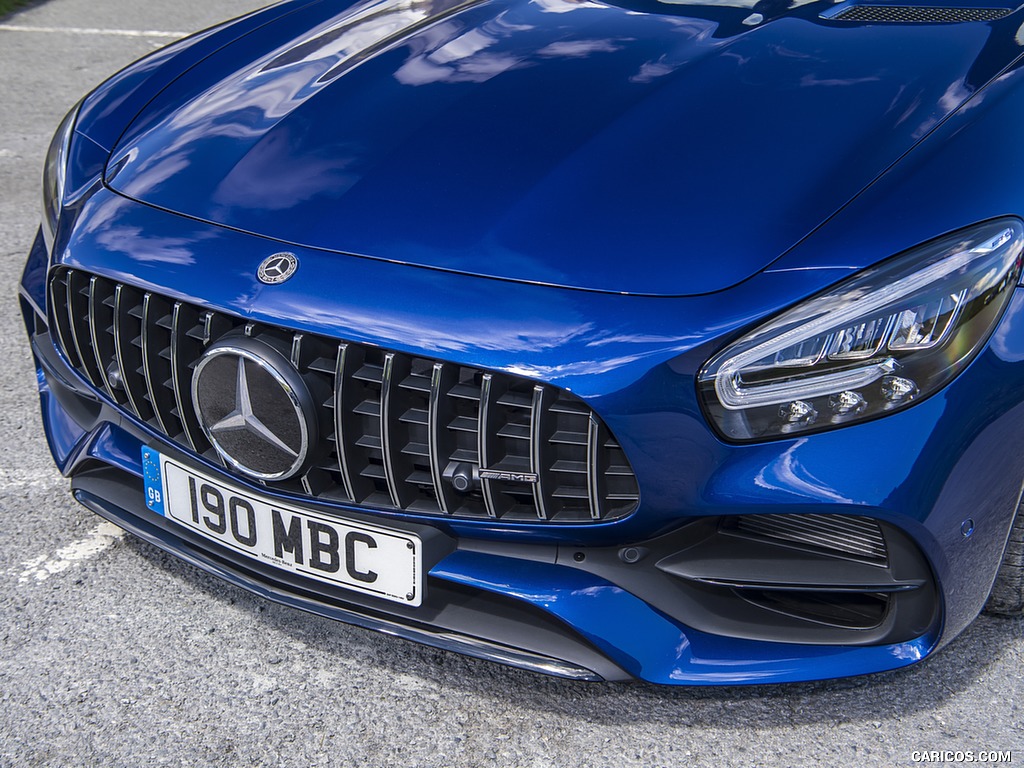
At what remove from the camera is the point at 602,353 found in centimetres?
168

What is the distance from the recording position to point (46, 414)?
240cm

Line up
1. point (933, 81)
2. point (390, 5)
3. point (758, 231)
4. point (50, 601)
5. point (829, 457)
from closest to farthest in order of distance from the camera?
point (829, 457), point (758, 231), point (933, 81), point (50, 601), point (390, 5)

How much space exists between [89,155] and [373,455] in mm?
1025

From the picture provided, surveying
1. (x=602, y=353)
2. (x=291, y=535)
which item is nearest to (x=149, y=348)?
(x=291, y=535)

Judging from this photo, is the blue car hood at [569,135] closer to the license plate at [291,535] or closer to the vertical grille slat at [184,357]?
the vertical grille slat at [184,357]

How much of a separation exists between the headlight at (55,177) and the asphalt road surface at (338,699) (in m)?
0.70

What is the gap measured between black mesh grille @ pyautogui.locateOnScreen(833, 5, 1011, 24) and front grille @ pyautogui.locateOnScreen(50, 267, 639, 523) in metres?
1.19

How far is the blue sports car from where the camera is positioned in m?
1.68

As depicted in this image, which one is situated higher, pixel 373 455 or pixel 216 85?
pixel 216 85

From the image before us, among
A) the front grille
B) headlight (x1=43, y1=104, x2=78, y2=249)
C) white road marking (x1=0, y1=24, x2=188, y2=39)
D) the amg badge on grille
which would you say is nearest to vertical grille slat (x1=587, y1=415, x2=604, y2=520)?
the front grille

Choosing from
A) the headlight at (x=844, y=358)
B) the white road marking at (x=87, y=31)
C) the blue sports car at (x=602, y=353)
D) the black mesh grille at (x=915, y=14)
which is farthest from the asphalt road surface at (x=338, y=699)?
the white road marking at (x=87, y=31)

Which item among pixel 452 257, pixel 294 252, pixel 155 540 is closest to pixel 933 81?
pixel 452 257

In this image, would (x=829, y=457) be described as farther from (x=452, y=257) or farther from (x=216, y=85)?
(x=216, y=85)

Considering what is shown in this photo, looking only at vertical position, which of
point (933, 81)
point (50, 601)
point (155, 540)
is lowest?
point (50, 601)
